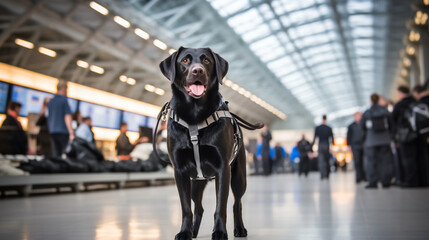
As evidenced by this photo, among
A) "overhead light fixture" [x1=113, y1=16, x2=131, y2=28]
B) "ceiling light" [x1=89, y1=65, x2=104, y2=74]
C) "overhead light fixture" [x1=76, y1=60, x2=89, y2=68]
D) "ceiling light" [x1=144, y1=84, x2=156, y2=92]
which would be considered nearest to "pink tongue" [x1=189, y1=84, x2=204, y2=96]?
"overhead light fixture" [x1=113, y1=16, x2=131, y2=28]

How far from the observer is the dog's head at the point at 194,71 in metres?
2.30

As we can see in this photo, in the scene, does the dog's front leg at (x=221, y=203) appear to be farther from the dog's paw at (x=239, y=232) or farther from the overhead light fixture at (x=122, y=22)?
the overhead light fixture at (x=122, y=22)

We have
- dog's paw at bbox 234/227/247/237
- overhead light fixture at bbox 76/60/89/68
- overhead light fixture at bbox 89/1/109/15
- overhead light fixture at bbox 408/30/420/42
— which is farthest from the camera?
overhead light fixture at bbox 408/30/420/42

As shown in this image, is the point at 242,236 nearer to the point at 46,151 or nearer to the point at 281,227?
the point at 281,227

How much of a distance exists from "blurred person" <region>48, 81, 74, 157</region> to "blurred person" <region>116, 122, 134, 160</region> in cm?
354

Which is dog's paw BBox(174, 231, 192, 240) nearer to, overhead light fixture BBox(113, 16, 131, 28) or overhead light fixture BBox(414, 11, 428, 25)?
overhead light fixture BBox(113, 16, 131, 28)

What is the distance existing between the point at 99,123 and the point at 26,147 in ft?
43.8

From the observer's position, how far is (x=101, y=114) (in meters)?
22.1

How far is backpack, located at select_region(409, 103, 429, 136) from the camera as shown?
29.1ft

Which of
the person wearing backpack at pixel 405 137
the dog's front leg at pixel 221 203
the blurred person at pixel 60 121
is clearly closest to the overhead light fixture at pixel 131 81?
the blurred person at pixel 60 121

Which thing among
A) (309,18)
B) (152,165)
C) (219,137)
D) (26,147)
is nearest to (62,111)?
(26,147)

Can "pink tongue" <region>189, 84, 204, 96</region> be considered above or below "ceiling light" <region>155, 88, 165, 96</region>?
below

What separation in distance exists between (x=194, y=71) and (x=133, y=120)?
23783 mm

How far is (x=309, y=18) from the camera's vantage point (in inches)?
1251
